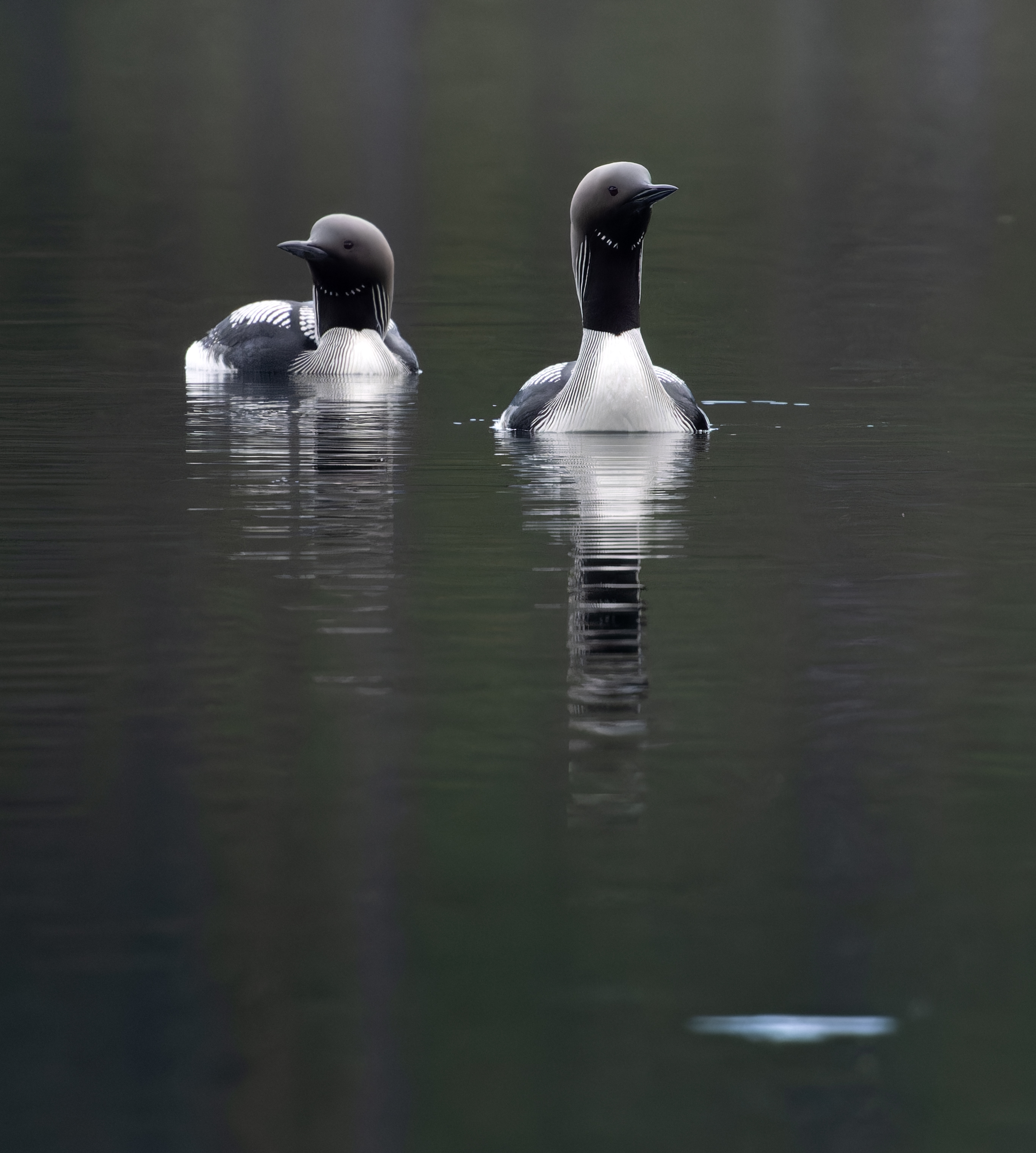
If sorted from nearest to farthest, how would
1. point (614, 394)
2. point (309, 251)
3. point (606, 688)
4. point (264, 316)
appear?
point (606, 688), point (614, 394), point (309, 251), point (264, 316)

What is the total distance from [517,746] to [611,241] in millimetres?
7194

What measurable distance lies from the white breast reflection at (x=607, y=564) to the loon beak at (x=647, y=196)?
4.46 ft

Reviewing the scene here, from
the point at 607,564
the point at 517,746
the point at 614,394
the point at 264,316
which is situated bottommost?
the point at 517,746

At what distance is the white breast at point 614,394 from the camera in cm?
1401

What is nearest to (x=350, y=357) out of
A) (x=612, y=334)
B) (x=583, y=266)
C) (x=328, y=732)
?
(x=583, y=266)

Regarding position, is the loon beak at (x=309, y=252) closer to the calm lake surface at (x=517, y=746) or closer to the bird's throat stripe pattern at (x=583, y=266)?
the calm lake surface at (x=517, y=746)

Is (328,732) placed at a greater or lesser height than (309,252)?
lesser

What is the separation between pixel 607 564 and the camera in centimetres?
1041

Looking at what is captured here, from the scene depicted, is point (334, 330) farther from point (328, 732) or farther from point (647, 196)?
point (328, 732)

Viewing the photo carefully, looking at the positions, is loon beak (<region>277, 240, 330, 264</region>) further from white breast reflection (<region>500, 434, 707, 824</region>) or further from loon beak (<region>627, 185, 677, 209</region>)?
loon beak (<region>627, 185, 677, 209</region>)

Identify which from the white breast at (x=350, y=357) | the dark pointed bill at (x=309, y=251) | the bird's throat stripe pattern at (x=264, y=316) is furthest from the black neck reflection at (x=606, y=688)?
the bird's throat stripe pattern at (x=264, y=316)

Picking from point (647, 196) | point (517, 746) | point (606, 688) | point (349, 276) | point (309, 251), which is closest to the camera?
point (517, 746)

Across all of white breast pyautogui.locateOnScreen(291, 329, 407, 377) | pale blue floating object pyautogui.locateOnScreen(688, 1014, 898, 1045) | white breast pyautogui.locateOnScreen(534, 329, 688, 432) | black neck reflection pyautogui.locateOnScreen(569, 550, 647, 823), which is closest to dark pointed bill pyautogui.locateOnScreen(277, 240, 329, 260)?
white breast pyautogui.locateOnScreen(291, 329, 407, 377)

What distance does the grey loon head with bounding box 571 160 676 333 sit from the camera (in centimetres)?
1386
